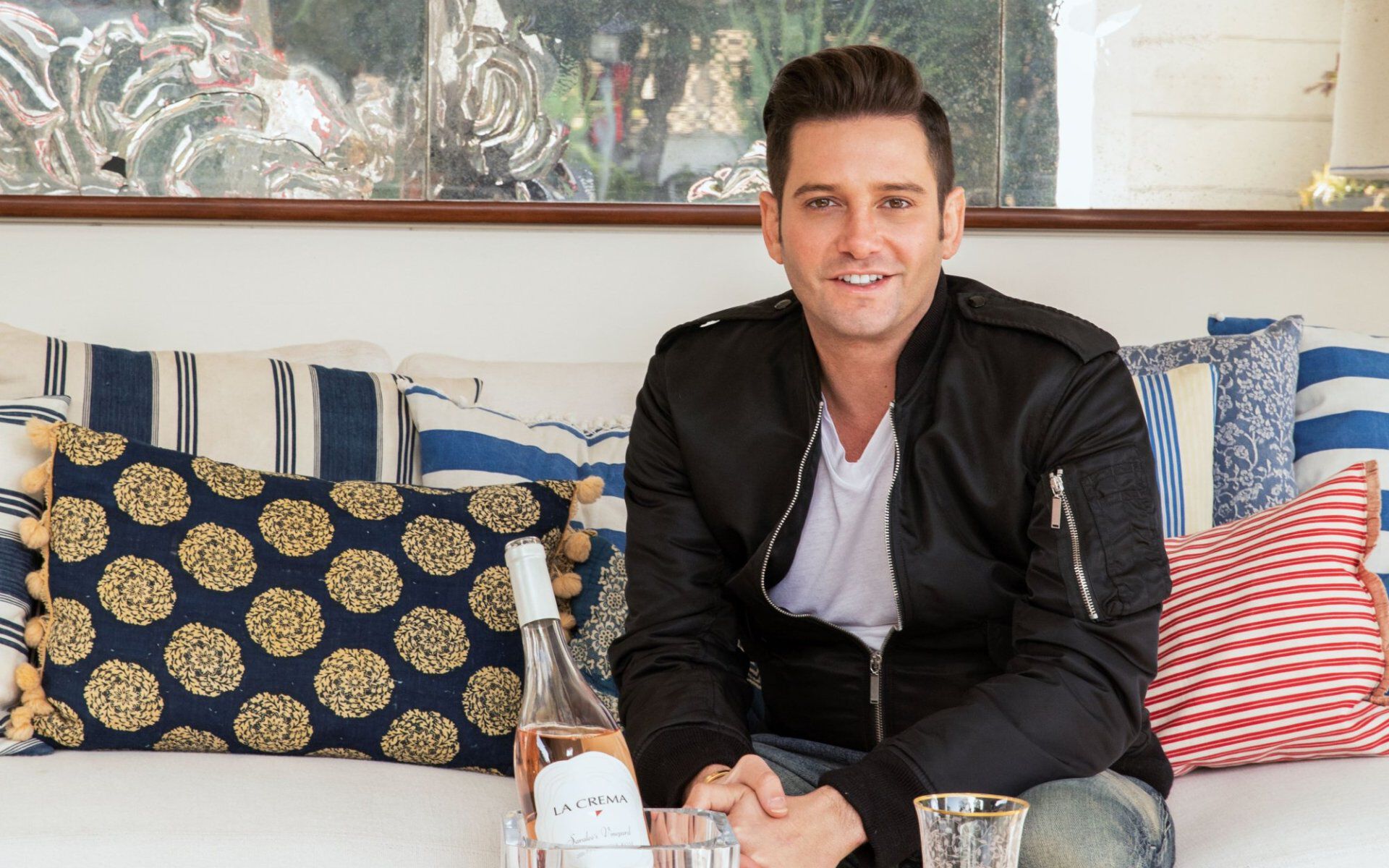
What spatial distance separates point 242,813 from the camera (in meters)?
1.42

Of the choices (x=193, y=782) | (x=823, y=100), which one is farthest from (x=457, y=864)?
(x=823, y=100)

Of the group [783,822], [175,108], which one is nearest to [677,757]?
[783,822]

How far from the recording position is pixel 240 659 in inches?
64.8

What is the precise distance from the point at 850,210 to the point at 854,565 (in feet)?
1.36

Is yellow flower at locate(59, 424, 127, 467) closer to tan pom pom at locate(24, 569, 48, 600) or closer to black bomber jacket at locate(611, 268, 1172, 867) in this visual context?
tan pom pom at locate(24, 569, 48, 600)

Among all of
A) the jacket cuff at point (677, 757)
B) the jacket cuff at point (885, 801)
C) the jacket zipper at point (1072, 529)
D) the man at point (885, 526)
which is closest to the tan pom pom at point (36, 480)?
the man at point (885, 526)

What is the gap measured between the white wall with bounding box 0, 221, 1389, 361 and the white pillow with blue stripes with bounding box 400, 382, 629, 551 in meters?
0.51

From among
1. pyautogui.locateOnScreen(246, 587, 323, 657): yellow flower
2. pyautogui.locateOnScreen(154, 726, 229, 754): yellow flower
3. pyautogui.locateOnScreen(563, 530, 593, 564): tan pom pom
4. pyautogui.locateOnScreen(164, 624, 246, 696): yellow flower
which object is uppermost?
pyautogui.locateOnScreen(563, 530, 593, 564): tan pom pom

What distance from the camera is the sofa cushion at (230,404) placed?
1.89 m

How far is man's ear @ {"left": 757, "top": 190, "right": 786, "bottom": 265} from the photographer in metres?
1.69

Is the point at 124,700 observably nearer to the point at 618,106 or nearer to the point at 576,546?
the point at 576,546

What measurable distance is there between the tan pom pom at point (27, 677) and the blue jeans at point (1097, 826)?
102 centimetres

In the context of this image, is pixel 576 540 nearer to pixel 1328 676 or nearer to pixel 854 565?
pixel 854 565

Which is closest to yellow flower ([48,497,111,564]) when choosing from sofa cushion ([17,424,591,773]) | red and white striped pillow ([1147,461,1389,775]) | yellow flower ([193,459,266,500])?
sofa cushion ([17,424,591,773])
